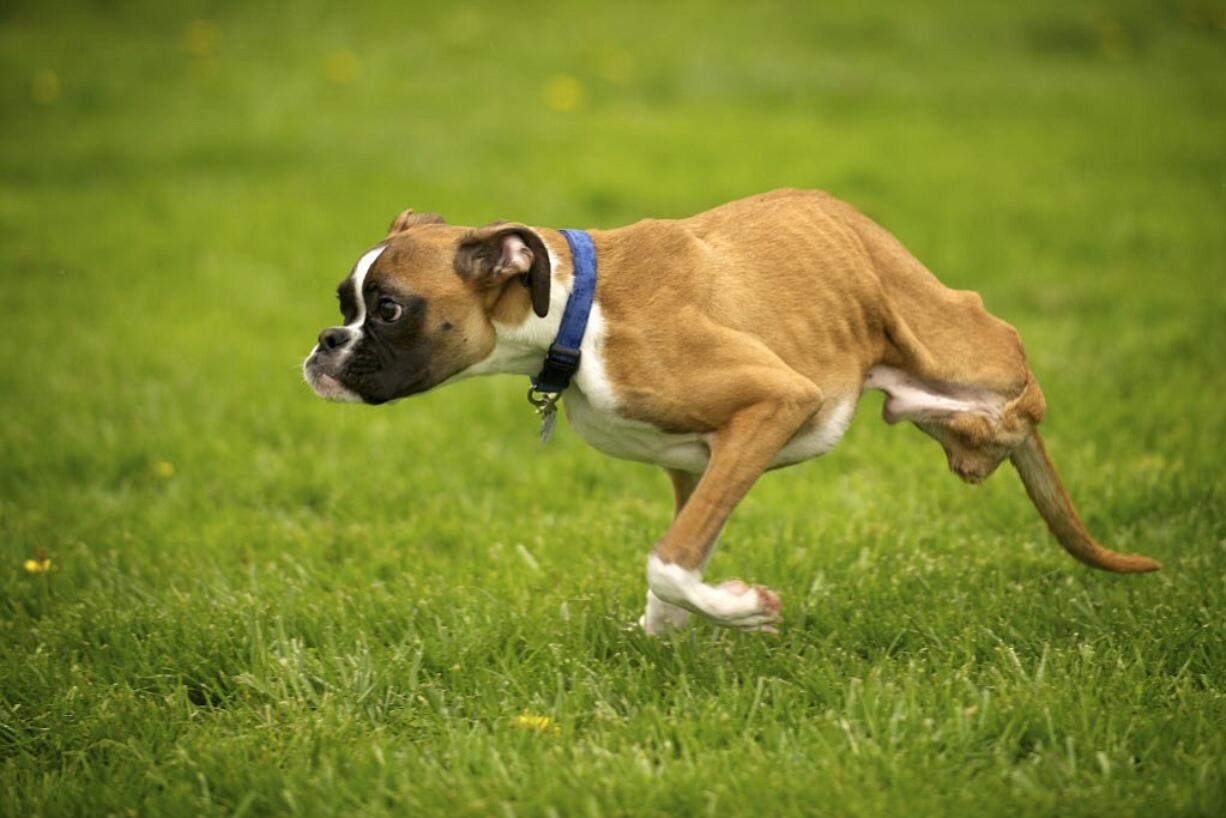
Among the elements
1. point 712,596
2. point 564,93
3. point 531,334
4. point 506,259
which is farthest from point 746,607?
point 564,93

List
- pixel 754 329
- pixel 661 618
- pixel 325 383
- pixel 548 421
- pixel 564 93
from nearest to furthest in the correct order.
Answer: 1. pixel 325 383
2. pixel 754 329
3. pixel 548 421
4. pixel 661 618
5. pixel 564 93

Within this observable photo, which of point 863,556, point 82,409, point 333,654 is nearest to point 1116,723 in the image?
point 863,556

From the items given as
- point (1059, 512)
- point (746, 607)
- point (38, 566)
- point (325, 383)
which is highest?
point (325, 383)

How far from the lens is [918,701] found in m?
4.21

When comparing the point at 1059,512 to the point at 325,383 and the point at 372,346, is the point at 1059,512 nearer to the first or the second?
the point at 372,346

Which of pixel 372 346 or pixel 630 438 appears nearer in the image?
pixel 372 346

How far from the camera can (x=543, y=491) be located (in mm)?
6457

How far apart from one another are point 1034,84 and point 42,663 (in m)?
12.0

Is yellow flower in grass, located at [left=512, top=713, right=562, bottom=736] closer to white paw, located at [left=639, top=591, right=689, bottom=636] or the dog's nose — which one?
white paw, located at [left=639, top=591, right=689, bottom=636]

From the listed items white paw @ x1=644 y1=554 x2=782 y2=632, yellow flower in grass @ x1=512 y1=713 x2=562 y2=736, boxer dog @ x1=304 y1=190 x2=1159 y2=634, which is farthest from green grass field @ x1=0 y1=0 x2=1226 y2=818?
boxer dog @ x1=304 y1=190 x2=1159 y2=634

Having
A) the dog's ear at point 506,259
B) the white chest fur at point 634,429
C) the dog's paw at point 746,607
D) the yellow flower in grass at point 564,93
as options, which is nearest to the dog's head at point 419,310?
the dog's ear at point 506,259

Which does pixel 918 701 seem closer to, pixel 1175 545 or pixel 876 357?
pixel 876 357

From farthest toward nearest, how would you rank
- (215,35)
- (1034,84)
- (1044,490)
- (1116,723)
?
(215,35) → (1034,84) → (1044,490) → (1116,723)

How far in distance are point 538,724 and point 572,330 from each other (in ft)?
3.87
